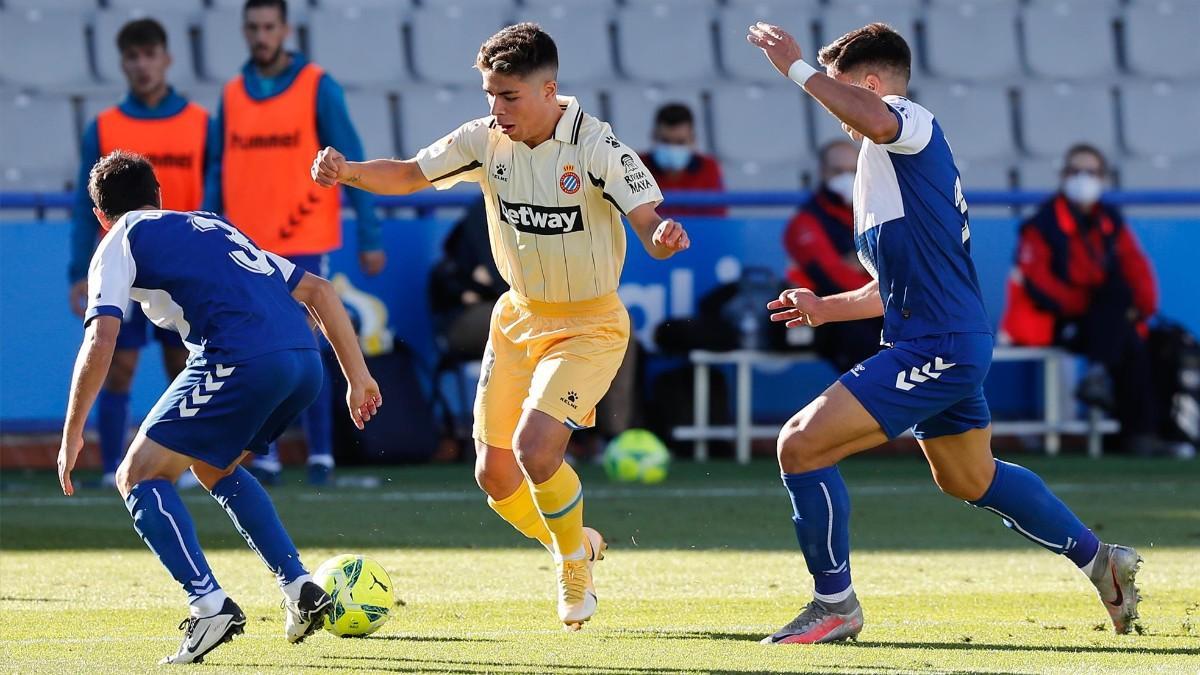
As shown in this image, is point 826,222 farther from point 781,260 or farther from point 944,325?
point 944,325

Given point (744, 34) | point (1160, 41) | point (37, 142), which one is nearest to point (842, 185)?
point (744, 34)

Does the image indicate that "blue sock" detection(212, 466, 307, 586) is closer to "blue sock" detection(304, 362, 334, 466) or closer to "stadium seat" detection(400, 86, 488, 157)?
"blue sock" detection(304, 362, 334, 466)

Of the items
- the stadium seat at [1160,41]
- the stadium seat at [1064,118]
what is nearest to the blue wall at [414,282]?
the stadium seat at [1064,118]

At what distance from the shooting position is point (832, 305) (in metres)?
6.05

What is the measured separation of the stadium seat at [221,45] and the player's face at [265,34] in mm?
3459

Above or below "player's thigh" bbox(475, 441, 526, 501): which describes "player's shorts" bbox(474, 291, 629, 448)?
above

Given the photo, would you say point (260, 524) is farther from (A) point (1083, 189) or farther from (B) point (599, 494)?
(A) point (1083, 189)

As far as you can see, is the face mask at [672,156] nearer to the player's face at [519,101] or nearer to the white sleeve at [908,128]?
the player's face at [519,101]

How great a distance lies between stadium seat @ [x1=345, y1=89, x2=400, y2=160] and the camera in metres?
13.8

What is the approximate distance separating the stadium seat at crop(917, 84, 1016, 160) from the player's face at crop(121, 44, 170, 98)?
6.61 metres

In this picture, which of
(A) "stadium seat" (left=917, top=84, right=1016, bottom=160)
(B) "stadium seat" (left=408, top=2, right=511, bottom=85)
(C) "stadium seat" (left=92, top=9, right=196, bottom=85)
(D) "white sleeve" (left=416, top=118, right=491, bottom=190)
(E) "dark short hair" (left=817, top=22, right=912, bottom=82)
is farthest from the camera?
(A) "stadium seat" (left=917, top=84, right=1016, bottom=160)

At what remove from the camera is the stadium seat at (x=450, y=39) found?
47.4 ft

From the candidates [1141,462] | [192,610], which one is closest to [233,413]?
[192,610]

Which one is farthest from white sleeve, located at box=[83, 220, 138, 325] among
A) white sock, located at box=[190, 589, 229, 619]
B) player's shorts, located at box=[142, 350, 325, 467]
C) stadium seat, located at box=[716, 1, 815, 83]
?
stadium seat, located at box=[716, 1, 815, 83]
